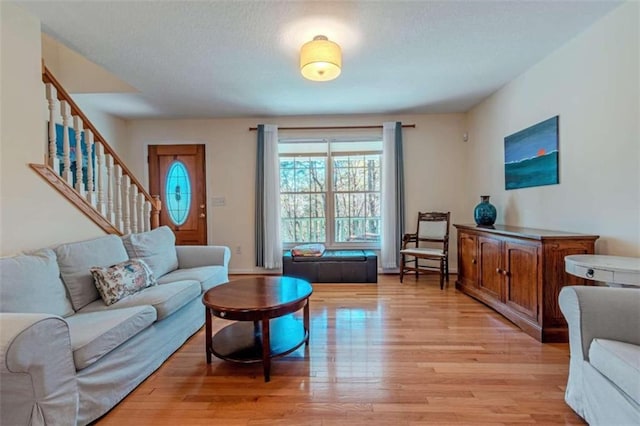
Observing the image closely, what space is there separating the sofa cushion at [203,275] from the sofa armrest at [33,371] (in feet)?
4.44

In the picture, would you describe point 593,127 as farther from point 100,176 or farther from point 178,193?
point 178,193

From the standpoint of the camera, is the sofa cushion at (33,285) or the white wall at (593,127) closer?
the sofa cushion at (33,285)

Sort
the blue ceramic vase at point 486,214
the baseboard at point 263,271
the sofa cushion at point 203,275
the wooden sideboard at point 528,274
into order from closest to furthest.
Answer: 1. the wooden sideboard at point 528,274
2. the sofa cushion at point 203,275
3. the blue ceramic vase at point 486,214
4. the baseboard at point 263,271

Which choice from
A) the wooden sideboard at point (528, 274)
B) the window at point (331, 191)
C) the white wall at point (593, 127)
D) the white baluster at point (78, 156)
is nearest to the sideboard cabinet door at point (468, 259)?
the wooden sideboard at point (528, 274)

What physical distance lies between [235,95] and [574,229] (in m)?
3.64

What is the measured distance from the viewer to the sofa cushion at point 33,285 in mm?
1614

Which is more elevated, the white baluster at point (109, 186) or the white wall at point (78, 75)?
the white wall at point (78, 75)

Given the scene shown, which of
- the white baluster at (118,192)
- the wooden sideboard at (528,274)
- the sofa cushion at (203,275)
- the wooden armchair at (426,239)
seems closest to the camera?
the wooden sideboard at (528,274)

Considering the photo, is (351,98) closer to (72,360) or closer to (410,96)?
(410,96)

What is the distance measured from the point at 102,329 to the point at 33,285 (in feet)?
1.70

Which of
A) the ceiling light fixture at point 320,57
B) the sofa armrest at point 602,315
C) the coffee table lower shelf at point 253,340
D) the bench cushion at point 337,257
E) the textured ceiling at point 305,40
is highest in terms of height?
the textured ceiling at point 305,40

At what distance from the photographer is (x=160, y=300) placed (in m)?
2.13

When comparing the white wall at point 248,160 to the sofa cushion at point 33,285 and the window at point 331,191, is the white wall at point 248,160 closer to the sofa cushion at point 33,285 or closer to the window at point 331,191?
the window at point 331,191

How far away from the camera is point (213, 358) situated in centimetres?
220
